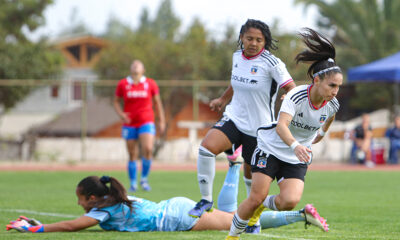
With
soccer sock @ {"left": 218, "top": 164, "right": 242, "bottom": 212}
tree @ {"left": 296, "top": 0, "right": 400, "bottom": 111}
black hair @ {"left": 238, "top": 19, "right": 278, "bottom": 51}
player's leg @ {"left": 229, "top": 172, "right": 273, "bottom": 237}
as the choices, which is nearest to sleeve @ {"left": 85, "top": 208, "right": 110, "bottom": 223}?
soccer sock @ {"left": 218, "top": 164, "right": 242, "bottom": 212}

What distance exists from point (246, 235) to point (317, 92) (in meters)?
1.73

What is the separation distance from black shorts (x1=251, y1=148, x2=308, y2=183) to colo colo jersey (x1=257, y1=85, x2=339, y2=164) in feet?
0.17

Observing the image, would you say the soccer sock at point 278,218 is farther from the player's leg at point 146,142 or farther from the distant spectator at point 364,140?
the distant spectator at point 364,140

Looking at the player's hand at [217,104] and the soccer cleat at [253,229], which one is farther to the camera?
the player's hand at [217,104]

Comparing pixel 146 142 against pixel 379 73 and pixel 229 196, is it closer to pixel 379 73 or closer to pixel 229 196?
pixel 229 196

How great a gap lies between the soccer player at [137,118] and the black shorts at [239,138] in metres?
5.18

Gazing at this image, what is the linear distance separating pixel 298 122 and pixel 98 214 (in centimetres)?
223

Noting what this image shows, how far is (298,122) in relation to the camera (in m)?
5.81

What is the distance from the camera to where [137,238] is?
20.7 feet

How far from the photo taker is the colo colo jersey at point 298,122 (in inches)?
224

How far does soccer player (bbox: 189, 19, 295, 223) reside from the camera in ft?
22.7

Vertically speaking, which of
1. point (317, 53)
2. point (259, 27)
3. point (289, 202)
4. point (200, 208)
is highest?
point (259, 27)

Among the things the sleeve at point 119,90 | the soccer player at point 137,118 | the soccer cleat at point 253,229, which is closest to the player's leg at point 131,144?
the soccer player at point 137,118

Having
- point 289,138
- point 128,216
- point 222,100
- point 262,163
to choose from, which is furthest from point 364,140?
point 289,138
